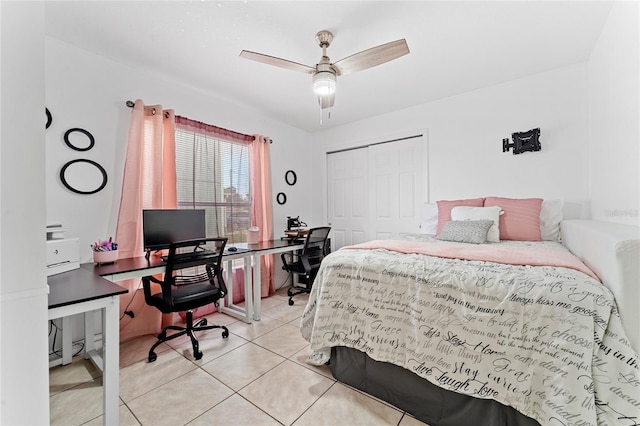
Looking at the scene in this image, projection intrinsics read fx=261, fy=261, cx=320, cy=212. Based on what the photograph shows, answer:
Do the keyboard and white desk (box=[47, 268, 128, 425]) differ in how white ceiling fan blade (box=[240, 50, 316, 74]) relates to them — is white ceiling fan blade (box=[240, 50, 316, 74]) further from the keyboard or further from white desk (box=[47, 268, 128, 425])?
white desk (box=[47, 268, 128, 425])

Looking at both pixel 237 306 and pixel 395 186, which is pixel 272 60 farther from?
pixel 237 306

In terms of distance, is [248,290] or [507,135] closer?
[248,290]

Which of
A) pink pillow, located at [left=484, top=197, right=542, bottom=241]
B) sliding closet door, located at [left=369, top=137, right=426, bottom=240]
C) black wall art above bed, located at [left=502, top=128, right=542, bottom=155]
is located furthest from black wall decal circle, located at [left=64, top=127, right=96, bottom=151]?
black wall art above bed, located at [left=502, top=128, right=542, bottom=155]

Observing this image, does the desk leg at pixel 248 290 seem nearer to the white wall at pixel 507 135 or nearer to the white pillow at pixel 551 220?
the white wall at pixel 507 135

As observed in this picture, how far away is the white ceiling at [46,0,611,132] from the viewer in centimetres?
178

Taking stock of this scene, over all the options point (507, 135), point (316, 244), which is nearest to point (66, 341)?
point (316, 244)

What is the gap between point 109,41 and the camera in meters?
2.10

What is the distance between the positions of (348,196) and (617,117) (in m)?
2.91

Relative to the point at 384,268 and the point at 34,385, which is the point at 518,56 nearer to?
the point at 384,268

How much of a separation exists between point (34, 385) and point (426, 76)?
133 inches

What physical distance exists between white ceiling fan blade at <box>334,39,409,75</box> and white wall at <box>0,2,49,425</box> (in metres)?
1.63

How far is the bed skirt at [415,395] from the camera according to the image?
1181 millimetres

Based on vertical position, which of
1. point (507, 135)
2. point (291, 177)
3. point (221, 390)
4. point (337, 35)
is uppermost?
point (337, 35)

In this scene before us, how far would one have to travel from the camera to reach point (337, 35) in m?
2.04
